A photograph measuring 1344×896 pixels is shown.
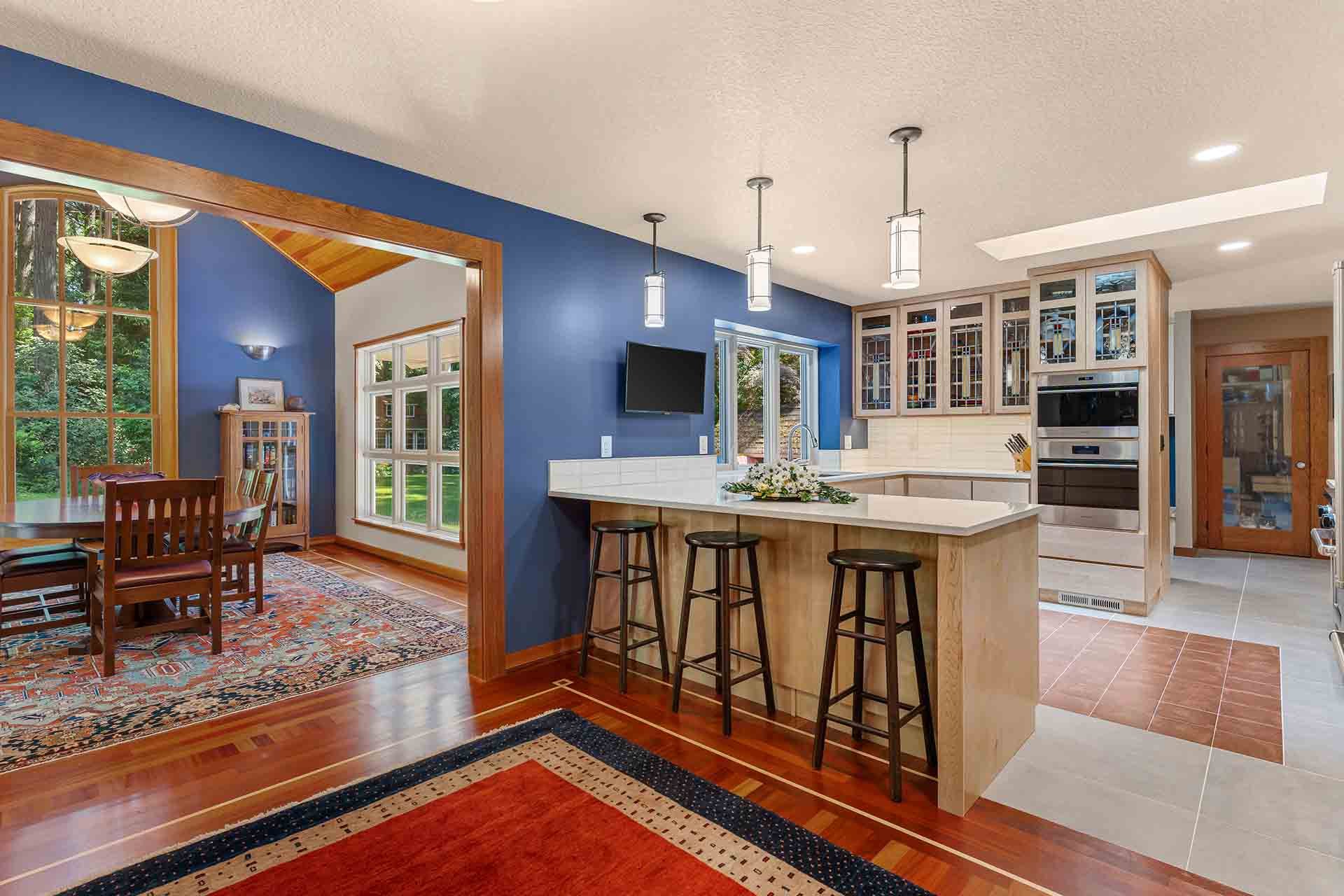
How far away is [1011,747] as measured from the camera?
2574mm

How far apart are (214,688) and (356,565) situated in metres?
3.02

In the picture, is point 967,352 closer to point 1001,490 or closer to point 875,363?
point 875,363

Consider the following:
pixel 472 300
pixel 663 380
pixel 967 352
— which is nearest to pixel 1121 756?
pixel 663 380

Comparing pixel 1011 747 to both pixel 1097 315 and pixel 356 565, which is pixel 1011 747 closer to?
pixel 1097 315

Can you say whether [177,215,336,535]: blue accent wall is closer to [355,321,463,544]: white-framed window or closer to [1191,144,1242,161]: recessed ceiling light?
[355,321,463,544]: white-framed window

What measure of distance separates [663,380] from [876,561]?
2258 mm

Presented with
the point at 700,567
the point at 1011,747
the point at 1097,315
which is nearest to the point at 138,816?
the point at 700,567

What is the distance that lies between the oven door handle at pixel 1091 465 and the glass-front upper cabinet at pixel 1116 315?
0.68 m

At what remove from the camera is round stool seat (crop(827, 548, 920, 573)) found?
2.27 m

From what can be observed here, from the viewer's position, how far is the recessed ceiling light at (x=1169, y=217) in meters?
3.50

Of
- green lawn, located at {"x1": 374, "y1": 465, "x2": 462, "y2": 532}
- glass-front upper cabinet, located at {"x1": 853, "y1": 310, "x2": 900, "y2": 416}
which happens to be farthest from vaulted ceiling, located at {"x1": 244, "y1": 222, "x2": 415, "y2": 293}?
glass-front upper cabinet, located at {"x1": 853, "y1": 310, "x2": 900, "y2": 416}

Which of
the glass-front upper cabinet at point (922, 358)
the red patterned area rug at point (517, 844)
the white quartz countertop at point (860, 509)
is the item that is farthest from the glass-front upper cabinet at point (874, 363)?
the red patterned area rug at point (517, 844)

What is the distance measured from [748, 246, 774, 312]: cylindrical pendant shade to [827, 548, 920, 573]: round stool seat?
1.18 m

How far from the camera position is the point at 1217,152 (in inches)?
112
